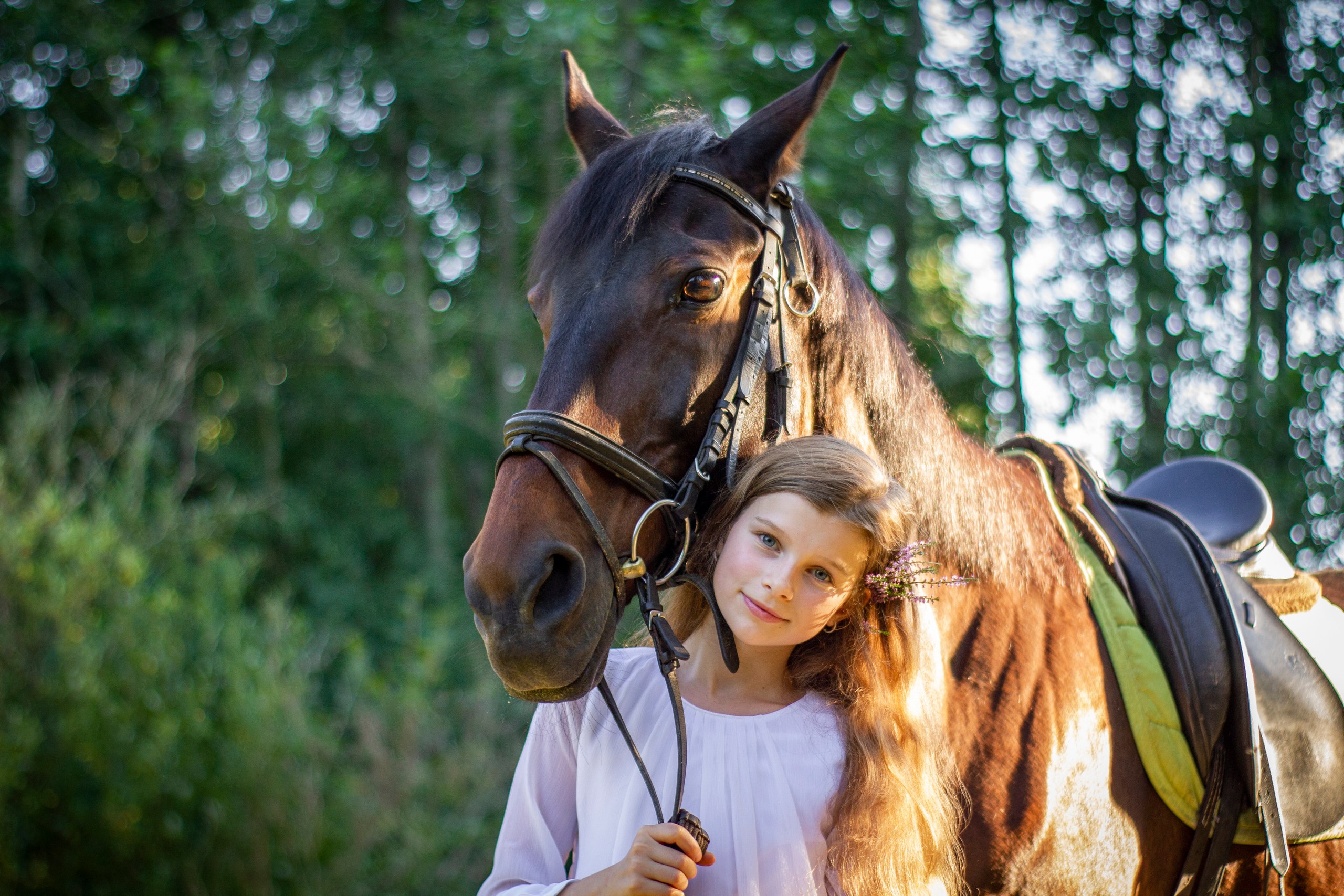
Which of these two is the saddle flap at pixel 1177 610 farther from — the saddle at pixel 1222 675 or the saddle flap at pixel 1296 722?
the saddle flap at pixel 1296 722

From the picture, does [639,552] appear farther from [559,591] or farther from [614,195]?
[614,195]

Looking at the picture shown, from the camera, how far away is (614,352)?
4.80 ft

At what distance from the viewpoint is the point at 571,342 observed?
147 centimetres

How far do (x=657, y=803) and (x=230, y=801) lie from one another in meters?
4.40

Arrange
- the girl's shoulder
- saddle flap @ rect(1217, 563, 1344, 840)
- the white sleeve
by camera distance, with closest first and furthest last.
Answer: the white sleeve
the girl's shoulder
saddle flap @ rect(1217, 563, 1344, 840)

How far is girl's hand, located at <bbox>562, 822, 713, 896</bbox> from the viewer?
118 centimetres

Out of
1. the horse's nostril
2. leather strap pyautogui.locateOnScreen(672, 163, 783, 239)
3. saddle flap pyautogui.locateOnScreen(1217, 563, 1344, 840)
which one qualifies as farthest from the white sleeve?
saddle flap pyautogui.locateOnScreen(1217, 563, 1344, 840)

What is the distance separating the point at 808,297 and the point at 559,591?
2.48 feet

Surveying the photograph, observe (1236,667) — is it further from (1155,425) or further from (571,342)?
(1155,425)

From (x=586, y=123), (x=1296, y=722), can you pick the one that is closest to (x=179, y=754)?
(x=586, y=123)

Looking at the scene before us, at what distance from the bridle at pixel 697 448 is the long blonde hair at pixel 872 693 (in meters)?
0.07

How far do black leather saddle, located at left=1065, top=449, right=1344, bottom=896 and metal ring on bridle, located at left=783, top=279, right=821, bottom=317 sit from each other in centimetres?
90

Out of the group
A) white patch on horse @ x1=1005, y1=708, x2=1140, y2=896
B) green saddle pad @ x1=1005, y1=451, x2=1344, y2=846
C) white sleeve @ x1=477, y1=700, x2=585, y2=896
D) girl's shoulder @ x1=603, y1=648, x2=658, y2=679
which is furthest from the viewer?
green saddle pad @ x1=1005, y1=451, x2=1344, y2=846

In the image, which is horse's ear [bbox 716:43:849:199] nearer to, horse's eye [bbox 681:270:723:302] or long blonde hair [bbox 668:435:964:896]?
horse's eye [bbox 681:270:723:302]
